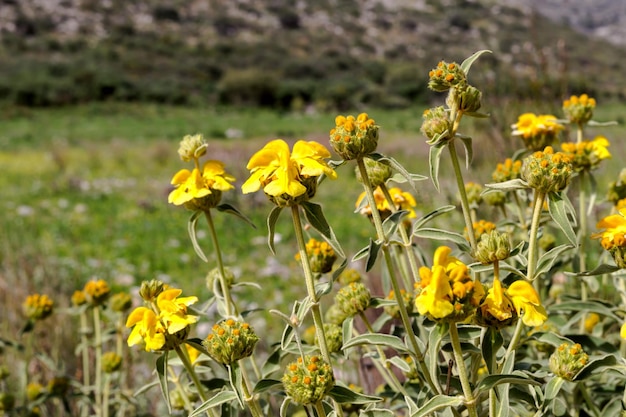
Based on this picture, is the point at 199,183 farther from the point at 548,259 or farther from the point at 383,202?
the point at 548,259

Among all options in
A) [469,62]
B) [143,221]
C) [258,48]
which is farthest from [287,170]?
[258,48]

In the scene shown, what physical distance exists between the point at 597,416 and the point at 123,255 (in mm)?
3708

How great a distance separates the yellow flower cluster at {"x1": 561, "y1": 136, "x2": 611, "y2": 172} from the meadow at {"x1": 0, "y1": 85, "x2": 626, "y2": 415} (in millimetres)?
118

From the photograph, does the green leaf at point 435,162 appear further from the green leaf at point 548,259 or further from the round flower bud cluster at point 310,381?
the round flower bud cluster at point 310,381

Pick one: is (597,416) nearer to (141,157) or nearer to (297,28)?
(141,157)

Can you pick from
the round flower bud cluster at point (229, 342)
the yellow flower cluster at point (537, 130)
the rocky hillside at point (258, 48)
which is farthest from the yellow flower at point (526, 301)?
the rocky hillside at point (258, 48)

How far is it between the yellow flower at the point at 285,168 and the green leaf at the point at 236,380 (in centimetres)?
25

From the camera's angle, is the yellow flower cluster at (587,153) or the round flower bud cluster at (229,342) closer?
the round flower bud cluster at (229,342)

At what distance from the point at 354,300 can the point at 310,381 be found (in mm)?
276

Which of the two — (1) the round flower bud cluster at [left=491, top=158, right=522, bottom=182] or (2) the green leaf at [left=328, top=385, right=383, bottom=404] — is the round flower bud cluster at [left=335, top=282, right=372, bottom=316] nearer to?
(2) the green leaf at [left=328, top=385, right=383, bottom=404]

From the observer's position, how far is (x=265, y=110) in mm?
19031

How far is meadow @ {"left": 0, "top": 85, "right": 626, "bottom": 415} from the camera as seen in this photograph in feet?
8.76

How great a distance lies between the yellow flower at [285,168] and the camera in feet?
2.46

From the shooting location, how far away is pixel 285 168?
77 centimetres
